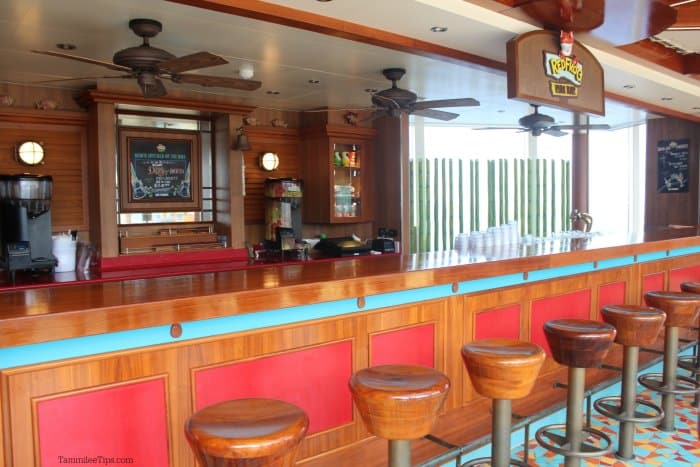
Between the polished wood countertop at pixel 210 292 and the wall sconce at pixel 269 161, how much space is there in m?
3.37

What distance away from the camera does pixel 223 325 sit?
206 centimetres

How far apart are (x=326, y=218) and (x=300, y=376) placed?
167 inches

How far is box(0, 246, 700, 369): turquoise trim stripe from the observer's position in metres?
1.69

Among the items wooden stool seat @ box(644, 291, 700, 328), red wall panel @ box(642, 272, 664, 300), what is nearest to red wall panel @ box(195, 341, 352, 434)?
wooden stool seat @ box(644, 291, 700, 328)

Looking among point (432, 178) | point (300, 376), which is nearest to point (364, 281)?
point (300, 376)

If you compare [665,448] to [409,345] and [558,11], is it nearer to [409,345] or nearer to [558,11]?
[409,345]

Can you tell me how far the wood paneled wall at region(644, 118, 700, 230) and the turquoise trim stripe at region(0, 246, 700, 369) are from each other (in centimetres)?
563

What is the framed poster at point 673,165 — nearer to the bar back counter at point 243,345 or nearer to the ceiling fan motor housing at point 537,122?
the ceiling fan motor housing at point 537,122

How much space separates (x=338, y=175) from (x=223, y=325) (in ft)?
15.3

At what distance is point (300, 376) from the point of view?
2.30 m

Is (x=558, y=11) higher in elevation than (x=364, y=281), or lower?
higher

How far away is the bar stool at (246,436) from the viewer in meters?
1.40

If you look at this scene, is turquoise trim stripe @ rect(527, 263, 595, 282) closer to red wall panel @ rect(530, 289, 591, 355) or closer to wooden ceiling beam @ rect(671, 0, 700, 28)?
red wall panel @ rect(530, 289, 591, 355)

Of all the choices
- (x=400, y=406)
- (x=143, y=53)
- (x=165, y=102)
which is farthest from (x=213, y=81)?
(x=400, y=406)
